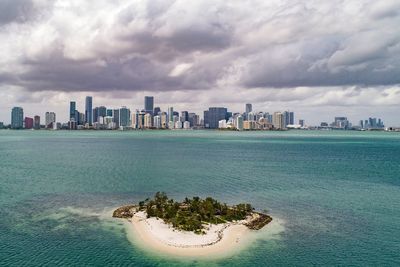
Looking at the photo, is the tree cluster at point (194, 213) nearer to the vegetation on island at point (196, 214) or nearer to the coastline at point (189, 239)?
the vegetation on island at point (196, 214)

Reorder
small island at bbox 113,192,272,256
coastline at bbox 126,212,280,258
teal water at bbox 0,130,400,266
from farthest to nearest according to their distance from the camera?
small island at bbox 113,192,272,256, coastline at bbox 126,212,280,258, teal water at bbox 0,130,400,266

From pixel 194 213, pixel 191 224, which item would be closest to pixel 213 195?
pixel 194 213

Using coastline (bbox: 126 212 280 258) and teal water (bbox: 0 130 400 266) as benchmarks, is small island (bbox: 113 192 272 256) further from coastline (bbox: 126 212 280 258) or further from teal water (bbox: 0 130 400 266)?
teal water (bbox: 0 130 400 266)

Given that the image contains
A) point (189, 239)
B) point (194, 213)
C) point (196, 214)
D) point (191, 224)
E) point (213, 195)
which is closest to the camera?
point (189, 239)

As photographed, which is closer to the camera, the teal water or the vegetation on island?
the teal water

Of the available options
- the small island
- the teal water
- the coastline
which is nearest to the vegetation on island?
the small island

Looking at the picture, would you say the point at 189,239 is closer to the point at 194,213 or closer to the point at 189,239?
the point at 189,239

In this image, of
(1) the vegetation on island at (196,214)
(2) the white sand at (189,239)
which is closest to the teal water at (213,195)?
(2) the white sand at (189,239)

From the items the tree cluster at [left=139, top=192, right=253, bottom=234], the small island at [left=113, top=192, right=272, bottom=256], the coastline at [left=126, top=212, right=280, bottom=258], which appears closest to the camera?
the coastline at [left=126, top=212, right=280, bottom=258]
